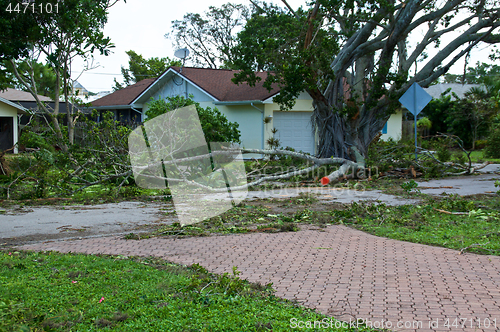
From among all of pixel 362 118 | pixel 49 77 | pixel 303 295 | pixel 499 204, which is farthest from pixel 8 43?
pixel 49 77

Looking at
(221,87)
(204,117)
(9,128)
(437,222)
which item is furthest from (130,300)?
(9,128)

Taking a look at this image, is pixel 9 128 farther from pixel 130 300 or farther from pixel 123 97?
pixel 130 300

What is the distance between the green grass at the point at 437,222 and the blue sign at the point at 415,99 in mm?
5443

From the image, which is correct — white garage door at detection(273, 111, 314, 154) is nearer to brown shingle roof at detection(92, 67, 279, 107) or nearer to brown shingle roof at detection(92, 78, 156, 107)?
brown shingle roof at detection(92, 67, 279, 107)

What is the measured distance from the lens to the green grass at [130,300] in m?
3.43

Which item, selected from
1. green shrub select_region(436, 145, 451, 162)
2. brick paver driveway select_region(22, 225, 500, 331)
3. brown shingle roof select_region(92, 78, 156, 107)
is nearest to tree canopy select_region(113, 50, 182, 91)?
brown shingle roof select_region(92, 78, 156, 107)

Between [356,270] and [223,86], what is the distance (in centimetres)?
1940

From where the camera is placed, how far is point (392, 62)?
52.4 feet

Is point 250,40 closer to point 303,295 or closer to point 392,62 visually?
point 392,62

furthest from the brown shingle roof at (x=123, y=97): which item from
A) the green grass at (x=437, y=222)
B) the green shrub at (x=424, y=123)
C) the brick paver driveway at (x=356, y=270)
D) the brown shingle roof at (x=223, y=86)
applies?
the brick paver driveway at (x=356, y=270)

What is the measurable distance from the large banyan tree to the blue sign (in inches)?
17.4

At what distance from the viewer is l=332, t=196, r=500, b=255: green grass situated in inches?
244

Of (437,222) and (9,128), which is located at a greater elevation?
(9,128)

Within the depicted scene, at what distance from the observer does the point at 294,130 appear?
2223 cm
